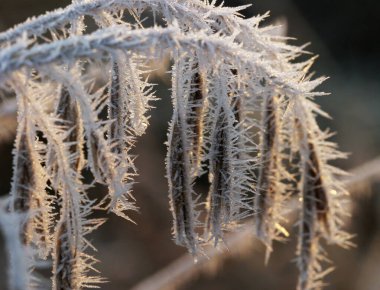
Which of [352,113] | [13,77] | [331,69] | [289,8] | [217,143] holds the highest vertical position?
[289,8]

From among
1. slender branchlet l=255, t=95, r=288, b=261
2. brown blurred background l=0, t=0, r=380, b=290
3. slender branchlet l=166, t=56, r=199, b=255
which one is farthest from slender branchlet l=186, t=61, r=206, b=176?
brown blurred background l=0, t=0, r=380, b=290

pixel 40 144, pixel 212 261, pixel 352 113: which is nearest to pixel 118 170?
pixel 40 144

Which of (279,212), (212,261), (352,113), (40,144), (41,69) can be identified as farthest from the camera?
(352,113)

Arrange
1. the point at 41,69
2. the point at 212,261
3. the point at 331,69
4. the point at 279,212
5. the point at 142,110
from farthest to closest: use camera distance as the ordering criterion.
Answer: the point at 331,69
the point at 212,261
the point at 279,212
the point at 142,110
the point at 41,69

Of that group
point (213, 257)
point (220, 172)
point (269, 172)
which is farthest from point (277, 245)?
point (220, 172)

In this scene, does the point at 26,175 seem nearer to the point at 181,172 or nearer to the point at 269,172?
the point at 181,172

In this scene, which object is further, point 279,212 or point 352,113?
point 352,113

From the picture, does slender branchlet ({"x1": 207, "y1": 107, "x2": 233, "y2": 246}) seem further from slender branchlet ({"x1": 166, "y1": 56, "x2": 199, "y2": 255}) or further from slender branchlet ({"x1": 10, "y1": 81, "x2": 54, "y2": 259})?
slender branchlet ({"x1": 10, "y1": 81, "x2": 54, "y2": 259})

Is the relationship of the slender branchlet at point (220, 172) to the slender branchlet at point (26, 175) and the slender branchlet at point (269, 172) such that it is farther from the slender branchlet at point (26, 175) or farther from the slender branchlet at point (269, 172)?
the slender branchlet at point (26, 175)

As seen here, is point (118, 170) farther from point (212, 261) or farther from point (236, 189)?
point (212, 261)
